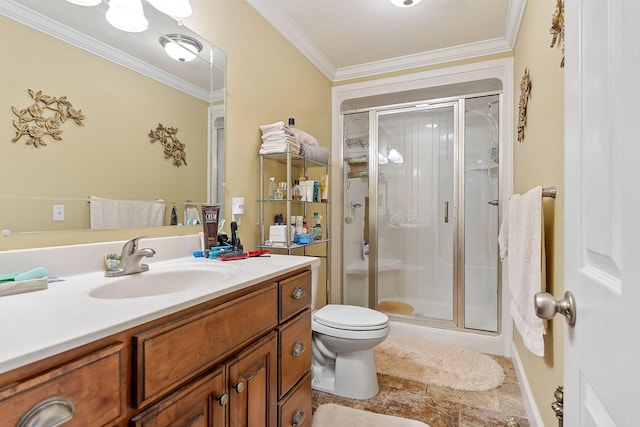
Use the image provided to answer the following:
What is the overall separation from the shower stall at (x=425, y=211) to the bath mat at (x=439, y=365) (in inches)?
11.8

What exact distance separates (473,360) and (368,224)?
139 cm

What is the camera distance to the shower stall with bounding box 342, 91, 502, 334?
267 cm

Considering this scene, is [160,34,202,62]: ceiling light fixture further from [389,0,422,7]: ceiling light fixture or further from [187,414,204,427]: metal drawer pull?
[187,414,204,427]: metal drawer pull

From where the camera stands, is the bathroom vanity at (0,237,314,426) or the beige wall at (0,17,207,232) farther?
the beige wall at (0,17,207,232)

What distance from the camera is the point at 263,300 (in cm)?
104

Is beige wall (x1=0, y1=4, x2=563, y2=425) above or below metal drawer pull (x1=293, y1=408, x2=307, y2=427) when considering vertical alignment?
above

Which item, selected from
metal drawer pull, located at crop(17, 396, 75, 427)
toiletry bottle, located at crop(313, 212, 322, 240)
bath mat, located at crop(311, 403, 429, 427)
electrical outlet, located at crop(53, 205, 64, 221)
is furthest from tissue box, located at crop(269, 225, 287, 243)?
metal drawer pull, located at crop(17, 396, 75, 427)

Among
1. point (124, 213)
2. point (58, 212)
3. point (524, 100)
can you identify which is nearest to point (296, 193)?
point (124, 213)

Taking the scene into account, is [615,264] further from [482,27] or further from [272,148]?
[482,27]

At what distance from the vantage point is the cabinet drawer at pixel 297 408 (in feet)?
3.84

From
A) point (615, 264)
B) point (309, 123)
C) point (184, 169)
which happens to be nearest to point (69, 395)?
point (615, 264)

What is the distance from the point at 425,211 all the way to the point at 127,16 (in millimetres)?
2576

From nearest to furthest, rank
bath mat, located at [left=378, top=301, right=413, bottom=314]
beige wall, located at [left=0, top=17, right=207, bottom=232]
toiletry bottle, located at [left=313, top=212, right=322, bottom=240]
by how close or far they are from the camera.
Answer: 1. beige wall, located at [left=0, top=17, right=207, bottom=232]
2. toiletry bottle, located at [left=313, top=212, right=322, bottom=240]
3. bath mat, located at [left=378, top=301, right=413, bottom=314]

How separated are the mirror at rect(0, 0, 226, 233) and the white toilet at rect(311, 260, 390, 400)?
96cm
